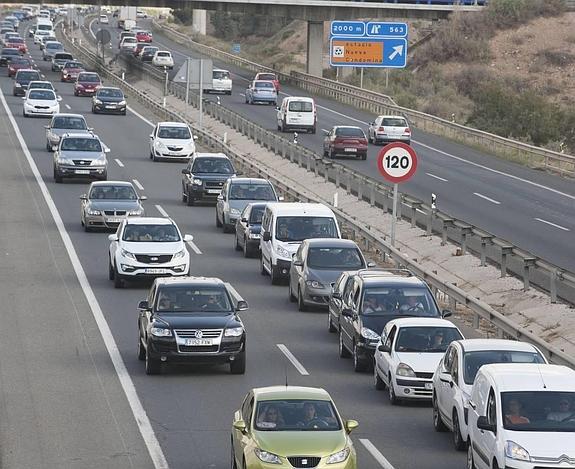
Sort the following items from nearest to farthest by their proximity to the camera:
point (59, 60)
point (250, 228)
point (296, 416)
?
point (296, 416), point (250, 228), point (59, 60)

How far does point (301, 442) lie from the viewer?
15922 mm

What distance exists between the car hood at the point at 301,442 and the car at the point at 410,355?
506 centimetres

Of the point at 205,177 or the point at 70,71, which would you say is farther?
the point at 70,71

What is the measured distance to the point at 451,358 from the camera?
19.6m

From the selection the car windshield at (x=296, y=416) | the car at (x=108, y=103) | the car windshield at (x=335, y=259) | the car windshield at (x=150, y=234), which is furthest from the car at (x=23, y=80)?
the car windshield at (x=296, y=416)

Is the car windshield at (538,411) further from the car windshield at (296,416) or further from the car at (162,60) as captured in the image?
the car at (162,60)

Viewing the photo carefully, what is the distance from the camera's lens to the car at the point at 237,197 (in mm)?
40094

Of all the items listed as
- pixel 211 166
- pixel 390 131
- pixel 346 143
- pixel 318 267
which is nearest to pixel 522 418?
pixel 318 267

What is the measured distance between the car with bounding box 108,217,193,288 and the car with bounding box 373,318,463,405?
9488 millimetres

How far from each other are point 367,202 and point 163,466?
89.1ft

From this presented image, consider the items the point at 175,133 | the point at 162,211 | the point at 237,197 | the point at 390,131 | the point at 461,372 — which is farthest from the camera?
the point at 390,131

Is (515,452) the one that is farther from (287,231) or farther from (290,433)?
(287,231)

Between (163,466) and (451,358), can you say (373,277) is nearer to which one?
(451,358)

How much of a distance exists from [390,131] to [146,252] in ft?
124
